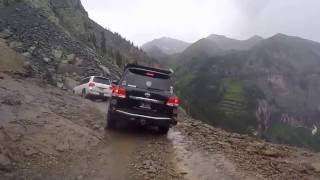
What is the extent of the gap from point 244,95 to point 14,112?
560 ft

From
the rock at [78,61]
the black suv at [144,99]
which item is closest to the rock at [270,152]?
the black suv at [144,99]

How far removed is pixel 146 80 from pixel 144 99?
66cm

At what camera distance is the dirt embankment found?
9.89 m

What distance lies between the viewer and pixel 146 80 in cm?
1394

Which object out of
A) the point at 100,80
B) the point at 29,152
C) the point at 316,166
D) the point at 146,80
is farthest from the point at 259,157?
the point at 100,80

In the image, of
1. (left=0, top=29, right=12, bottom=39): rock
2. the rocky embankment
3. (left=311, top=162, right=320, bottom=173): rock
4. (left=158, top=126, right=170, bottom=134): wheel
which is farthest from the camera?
(left=0, top=29, right=12, bottom=39): rock

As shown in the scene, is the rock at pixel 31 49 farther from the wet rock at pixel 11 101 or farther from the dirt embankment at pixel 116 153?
the wet rock at pixel 11 101

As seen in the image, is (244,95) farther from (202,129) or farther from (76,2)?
(202,129)

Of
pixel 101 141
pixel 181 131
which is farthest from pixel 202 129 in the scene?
pixel 101 141

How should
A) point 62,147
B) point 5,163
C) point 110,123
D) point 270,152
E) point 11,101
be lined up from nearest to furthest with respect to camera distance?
point 5,163
point 62,147
point 270,152
point 110,123
point 11,101

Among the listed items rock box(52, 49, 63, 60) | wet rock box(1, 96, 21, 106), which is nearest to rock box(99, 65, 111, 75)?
rock box(52, 49, 63, 60)

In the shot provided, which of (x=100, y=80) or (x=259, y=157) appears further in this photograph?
(x=100, y=80)

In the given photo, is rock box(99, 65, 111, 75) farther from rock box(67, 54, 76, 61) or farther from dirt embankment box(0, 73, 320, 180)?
dirt embankment box(0, 73, 320, 180)

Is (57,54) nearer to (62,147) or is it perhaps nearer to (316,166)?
(62,147)
